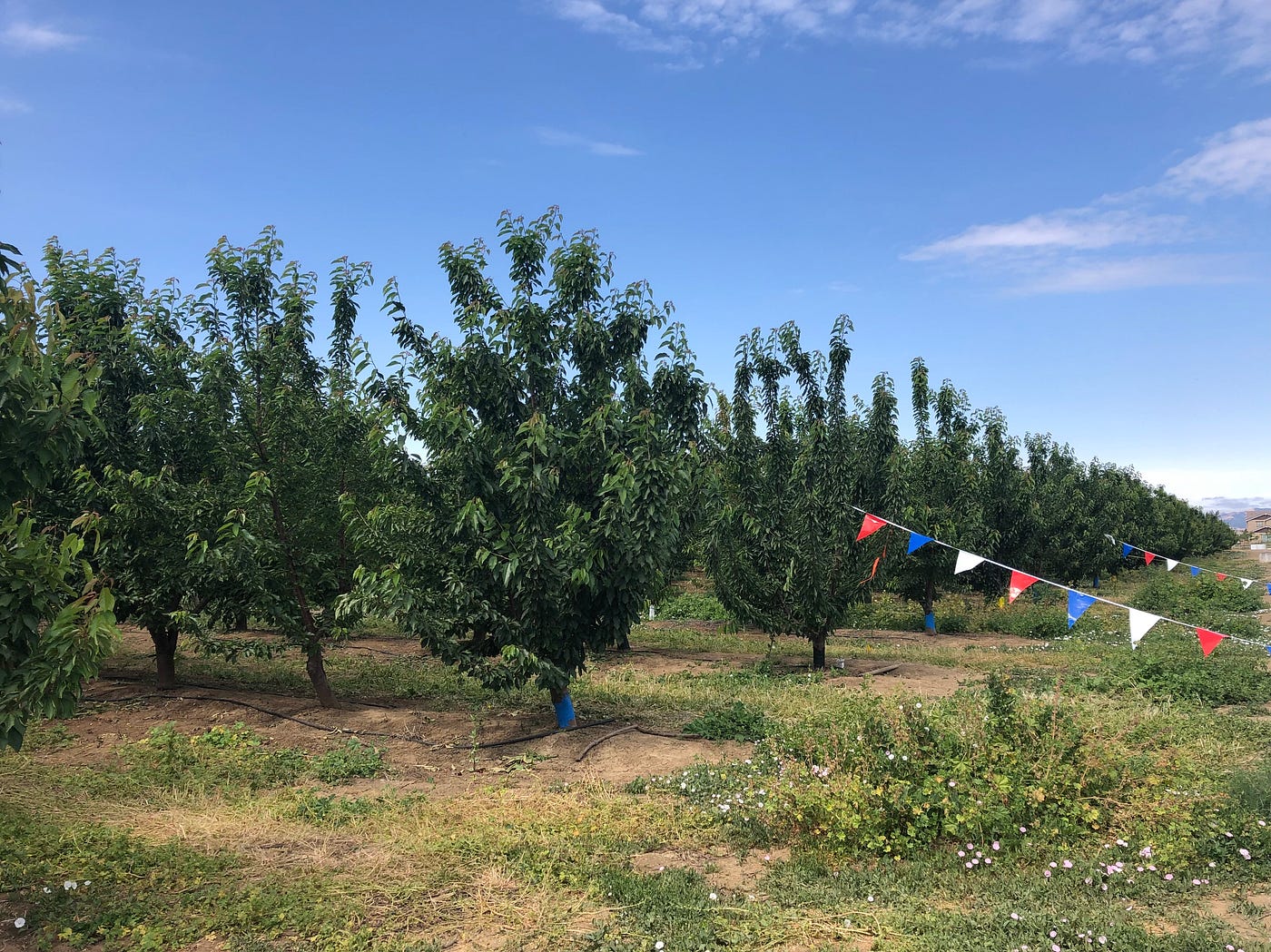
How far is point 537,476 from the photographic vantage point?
344 inches

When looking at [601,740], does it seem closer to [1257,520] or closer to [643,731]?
[643,731]

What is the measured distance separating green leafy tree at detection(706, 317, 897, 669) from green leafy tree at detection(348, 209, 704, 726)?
4450 mm

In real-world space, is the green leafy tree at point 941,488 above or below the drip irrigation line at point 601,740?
above

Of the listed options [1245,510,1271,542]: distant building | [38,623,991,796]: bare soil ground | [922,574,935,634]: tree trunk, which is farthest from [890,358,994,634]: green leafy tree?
[1245,510,1271,542]: distant building

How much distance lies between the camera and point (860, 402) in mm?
18328

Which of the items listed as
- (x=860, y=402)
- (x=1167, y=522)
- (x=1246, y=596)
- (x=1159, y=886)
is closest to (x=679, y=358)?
(x=1159, y=886)

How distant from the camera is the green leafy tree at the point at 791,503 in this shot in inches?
562

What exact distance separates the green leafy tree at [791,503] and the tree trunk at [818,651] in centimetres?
3

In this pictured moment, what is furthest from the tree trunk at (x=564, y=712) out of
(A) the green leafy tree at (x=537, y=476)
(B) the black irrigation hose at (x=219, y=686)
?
(B) the black irrigation hose at (x=219, y=686)

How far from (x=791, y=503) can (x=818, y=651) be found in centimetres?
311

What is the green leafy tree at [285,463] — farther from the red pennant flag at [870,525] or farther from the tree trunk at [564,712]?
the red pennant flag at [870,525]

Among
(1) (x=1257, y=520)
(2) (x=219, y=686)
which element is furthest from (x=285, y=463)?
(1) (x=1257, y=520)

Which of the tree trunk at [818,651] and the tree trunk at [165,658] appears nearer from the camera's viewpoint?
the tree trunk at [165,658]

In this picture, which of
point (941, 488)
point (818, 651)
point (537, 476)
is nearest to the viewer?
point (537, 476)
